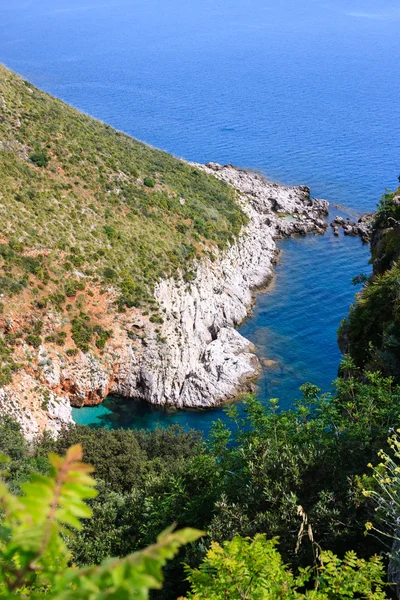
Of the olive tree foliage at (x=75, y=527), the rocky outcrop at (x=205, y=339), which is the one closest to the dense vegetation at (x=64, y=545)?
the olive tree foliage at (x=75, y=527)

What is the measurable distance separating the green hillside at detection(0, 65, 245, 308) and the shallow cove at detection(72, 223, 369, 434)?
7714 mm

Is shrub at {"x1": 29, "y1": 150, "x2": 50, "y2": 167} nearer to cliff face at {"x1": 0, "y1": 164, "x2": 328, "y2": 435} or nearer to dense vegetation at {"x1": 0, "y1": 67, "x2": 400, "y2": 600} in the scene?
dense vegetation at {"x1": 0, "y1": 67, "x2": 400, "y2": 600}

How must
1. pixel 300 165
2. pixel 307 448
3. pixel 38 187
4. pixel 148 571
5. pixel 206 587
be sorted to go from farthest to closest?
pixel 300 165, pixel 38 187, pixel 307 448, pixel 206 587, pixel 148 571

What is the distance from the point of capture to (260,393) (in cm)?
3809

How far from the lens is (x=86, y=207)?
42438 millimetres

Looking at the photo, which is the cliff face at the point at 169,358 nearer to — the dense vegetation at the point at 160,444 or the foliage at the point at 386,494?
the dense vegetation at the point at 160,444

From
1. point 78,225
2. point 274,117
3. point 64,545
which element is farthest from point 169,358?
point 274,117

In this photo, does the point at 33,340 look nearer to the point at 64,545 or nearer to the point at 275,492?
the point at 275,492

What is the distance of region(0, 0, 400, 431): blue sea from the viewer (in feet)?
148

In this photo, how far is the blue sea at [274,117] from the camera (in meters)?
45.0

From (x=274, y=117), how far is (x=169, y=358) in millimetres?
86614

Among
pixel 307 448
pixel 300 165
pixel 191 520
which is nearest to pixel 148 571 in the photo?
pixel 307 448

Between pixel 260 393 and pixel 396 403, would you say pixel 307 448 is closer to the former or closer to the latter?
pixel 396 403

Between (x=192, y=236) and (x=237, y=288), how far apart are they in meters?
6.60
